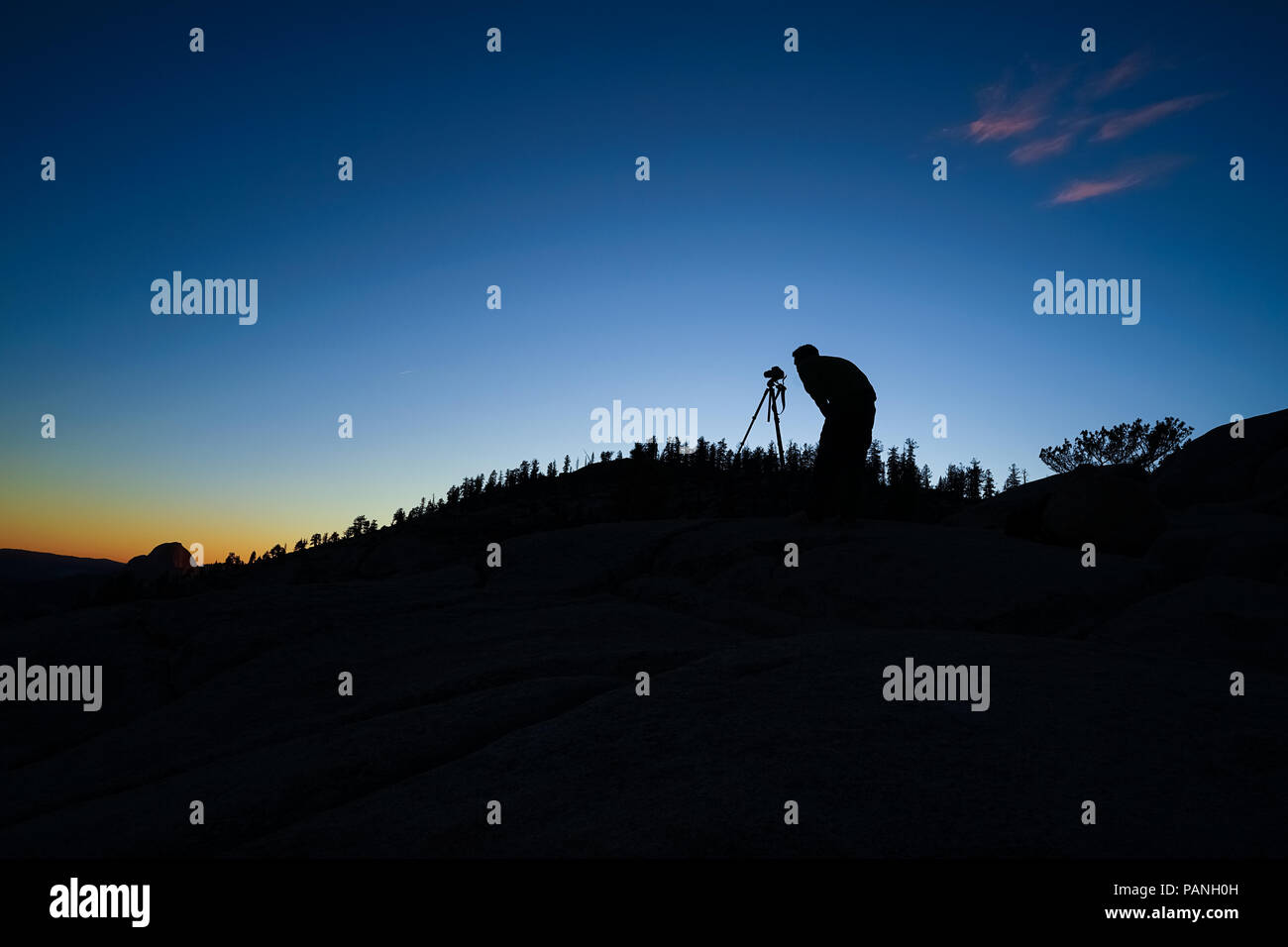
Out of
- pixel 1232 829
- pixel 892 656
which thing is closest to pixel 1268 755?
pixel 1232 829

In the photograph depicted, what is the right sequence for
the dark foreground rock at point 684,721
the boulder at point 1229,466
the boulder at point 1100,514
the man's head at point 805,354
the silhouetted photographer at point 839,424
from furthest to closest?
the boulder at point 1229,466
the boulder at point 1100,514
the man's head at point 805,354
the silhouetted photographer at point 839,424
the dark foreground rock at point 684,721

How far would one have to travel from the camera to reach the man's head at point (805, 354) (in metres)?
12.0

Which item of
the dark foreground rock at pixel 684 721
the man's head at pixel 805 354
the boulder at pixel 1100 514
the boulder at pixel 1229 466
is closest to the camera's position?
the dark foreground rock at pixel 684 721

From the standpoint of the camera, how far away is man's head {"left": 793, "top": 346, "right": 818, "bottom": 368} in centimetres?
1205

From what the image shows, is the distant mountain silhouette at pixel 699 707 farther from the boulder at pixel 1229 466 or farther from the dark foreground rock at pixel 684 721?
the boulder at pixel 1229 466

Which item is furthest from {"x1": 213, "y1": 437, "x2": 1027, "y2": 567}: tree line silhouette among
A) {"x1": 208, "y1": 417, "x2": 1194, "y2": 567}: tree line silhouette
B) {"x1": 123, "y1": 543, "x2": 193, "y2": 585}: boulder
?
{"x1": 123, "y1": 543, "x2": 193, "y2": 585}: boulder

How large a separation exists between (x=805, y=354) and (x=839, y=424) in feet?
4.59

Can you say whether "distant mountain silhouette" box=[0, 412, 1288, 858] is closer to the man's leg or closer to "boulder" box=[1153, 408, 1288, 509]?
the man's leg

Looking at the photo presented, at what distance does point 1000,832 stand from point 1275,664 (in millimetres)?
5885

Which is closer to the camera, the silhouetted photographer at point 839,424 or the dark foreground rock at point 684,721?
the dark foreground rock at point 684,721

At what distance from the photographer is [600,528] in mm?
13727

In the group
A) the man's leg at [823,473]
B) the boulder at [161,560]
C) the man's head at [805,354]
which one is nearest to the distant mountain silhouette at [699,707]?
the man's leg at [823,473]

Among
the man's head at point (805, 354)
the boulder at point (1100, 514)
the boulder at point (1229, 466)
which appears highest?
the man's head at point (805, 354)
